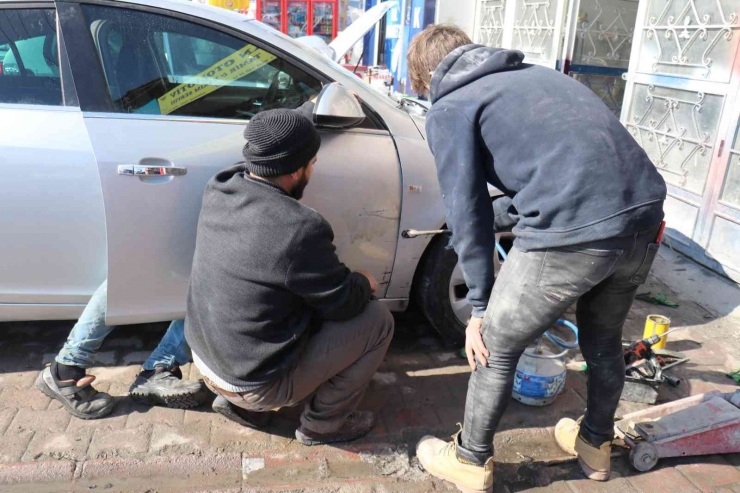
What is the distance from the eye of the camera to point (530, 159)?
6.59 ft

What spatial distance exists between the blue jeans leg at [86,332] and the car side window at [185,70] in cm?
83

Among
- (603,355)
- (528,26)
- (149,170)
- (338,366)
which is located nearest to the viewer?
(603,355)

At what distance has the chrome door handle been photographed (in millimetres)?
2605

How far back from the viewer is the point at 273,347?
234cm

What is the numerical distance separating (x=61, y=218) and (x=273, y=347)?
114cm

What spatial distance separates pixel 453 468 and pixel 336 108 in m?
1.52

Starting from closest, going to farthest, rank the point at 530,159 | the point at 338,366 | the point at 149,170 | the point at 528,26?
the point at 530,159, the point at 338,366, the point at 149,170, the point at 528,26

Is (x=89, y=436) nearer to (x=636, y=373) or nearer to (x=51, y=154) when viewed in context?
(x=51, y=154)

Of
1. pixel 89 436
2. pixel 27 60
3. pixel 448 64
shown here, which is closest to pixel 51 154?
pixel 27 60

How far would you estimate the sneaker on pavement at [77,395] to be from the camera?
108 inches

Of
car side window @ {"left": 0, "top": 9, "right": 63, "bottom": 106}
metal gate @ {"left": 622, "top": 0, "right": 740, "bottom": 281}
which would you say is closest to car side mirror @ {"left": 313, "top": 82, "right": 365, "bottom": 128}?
car side window @ {"left": 0, "top": 9, "right": 63, "bottom": 106}

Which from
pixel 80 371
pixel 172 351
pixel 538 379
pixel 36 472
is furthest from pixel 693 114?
pixel 36 472

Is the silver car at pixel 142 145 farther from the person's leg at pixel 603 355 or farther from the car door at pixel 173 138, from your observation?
the person's leg at pixel 603 355

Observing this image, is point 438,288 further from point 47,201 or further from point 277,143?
point 47,201
